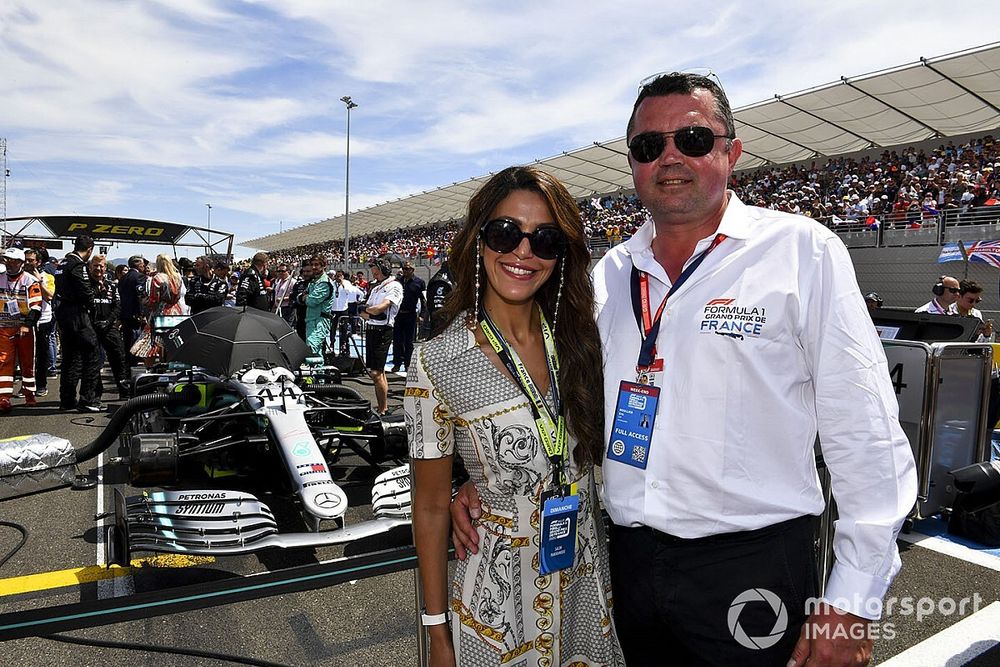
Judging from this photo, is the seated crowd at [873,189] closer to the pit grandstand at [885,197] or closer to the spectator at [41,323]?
the pit grandstand at [885,197]

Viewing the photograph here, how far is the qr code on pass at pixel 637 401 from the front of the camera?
5.18ft

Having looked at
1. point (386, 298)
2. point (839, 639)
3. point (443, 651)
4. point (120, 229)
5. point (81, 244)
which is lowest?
point (443, 651)

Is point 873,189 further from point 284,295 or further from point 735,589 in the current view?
point 735,589

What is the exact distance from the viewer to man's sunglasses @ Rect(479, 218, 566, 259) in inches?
63.4

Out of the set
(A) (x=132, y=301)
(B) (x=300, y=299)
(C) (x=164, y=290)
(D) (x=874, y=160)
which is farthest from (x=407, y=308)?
(D) (x=874, y=160)

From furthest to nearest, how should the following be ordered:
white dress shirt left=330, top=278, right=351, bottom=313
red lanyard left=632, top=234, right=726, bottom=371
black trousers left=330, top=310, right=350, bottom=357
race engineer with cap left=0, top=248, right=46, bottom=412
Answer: white dress shirt left=330, top=278, right=351, bottom=313 → black trousers left=330, top=310, right=350, bottom=357 → race engineer with cap left=0, top=248, right=46, bottom=412 → red lanyard left=632, top=234, right=726, bottom=371

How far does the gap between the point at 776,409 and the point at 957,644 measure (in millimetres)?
2705

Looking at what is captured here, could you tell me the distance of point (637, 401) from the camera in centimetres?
159

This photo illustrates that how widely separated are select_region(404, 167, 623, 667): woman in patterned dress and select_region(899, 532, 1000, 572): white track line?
385 cm

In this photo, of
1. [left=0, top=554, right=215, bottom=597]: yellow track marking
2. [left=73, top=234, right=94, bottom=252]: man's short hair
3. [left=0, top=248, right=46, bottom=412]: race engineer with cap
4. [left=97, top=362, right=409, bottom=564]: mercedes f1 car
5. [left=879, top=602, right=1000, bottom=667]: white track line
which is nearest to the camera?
[left=879, top=602, right=1000, bottom=667]: white track line

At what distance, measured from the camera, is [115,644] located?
117 inches

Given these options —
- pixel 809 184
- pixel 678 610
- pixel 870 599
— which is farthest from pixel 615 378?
pixel 809 184

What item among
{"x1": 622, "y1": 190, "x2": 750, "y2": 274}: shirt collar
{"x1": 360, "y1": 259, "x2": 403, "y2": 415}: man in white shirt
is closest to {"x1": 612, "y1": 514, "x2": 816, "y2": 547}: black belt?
{"x1": 622, "y1": 190, "x2": 750, "y2": 274}: shirt collar

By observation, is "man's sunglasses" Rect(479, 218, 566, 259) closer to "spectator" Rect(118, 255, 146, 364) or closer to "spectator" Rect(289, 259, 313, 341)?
"spectator" Rect(289, 259, 313, 341)
